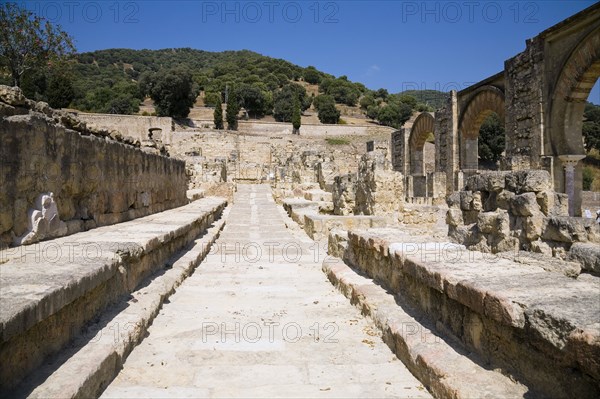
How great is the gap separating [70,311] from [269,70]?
3634 inches

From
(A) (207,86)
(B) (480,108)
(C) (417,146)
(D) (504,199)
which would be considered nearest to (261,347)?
(D) (504,199)

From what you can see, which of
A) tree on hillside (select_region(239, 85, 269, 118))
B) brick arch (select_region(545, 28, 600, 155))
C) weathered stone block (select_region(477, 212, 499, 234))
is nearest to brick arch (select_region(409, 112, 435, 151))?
brick arch (select_region(545, 28, 600, 155))

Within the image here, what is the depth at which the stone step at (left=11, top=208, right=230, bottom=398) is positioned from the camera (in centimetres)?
213

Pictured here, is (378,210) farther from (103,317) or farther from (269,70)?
(269,70)

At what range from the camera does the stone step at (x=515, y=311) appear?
1861 mm

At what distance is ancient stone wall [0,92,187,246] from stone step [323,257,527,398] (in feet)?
9.64

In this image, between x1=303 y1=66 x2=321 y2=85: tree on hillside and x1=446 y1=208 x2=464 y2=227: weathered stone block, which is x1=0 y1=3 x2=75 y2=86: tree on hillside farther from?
x1=303 y1=66 x2=321 y2=85: tree on hillside

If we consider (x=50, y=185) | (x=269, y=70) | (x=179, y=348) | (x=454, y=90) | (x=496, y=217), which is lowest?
(x=179, y=348)

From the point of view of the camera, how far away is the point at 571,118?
12.8m

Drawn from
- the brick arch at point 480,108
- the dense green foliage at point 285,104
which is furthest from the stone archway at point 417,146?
the dense green foliage at point 285,104

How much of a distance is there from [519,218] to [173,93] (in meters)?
51.4

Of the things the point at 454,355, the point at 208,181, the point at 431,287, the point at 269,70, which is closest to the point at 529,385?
the point at 454,355

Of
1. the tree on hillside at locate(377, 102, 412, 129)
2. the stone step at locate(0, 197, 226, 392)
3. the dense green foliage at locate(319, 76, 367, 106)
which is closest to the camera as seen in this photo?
the stone step at locate(0, 197, 226, 392)

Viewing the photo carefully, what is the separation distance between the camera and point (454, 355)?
2.66 m
